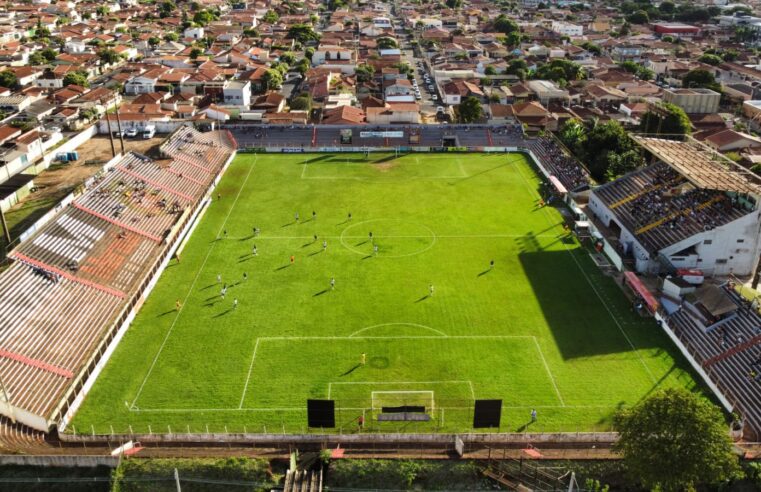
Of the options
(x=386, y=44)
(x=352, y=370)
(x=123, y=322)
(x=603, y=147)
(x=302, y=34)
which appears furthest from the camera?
(x=302, y=34)

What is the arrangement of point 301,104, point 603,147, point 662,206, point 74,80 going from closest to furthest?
point 662,206, point 603,147, point 301,104, point 74,80

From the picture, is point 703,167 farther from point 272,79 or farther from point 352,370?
point 272,79

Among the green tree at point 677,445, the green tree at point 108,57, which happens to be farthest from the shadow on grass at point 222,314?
the green tree at point 108,57

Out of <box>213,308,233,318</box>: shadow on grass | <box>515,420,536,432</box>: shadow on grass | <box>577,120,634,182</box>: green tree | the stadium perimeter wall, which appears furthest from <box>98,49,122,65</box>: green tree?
<box>515,420,536,432</box>: shadow on grass

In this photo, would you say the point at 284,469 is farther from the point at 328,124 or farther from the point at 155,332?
the point at 328,124

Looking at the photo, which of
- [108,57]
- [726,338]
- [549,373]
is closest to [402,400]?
[549,373]

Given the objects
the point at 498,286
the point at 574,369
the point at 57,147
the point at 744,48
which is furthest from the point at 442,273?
the point at 744,48
